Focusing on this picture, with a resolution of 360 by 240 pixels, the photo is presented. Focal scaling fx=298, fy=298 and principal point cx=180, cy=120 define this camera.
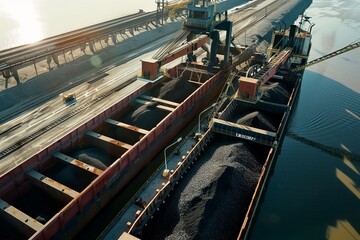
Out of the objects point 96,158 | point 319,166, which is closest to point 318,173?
point 319,166

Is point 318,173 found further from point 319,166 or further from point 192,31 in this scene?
point 192,31

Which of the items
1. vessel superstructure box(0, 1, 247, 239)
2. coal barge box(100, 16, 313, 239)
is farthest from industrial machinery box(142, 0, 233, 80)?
coal barge box(100, 16, 313, 239)

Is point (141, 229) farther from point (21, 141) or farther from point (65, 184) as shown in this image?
point (21, 141)

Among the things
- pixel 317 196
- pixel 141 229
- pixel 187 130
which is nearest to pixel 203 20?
pixel 187 130

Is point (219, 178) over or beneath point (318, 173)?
over

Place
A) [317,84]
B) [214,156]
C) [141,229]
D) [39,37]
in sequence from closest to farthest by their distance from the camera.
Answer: [141,229]
[214,156]
[317,84]
[39,37]

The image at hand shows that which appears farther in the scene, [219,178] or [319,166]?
[319,166]

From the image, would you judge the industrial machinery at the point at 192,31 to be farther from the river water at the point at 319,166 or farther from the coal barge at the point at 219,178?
the river water at the point at 319,166

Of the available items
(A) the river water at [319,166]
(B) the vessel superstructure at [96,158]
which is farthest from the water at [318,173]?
(B) the vessel superstructure at [96,158]
